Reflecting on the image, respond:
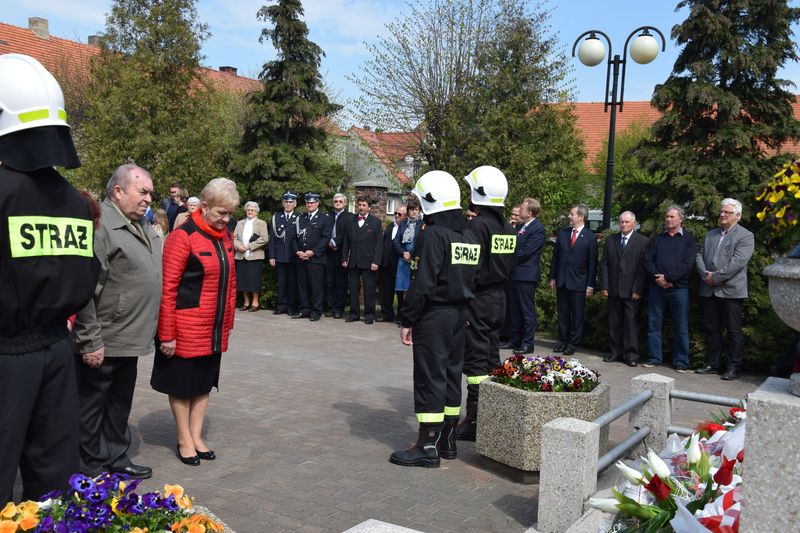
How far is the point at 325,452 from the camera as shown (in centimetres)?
630

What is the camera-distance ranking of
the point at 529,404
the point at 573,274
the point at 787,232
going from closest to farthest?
the point at 787,232 < the point at 529,404 < the point at 573,274

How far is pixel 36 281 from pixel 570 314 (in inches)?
378

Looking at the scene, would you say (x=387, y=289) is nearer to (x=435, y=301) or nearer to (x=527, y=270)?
(x=527, y=270)

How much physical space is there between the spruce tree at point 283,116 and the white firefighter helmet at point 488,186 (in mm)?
12328

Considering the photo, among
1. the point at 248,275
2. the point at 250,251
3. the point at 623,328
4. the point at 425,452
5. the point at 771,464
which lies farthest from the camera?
the point at 248,275

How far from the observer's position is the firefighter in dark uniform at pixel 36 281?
10.4 feet

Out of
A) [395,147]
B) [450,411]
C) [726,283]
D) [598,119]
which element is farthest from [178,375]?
[598,119]

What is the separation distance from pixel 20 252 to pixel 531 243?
356 inches

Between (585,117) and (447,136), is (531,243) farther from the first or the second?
(585,117)

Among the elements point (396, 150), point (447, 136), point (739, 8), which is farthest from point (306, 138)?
point (739, 8)

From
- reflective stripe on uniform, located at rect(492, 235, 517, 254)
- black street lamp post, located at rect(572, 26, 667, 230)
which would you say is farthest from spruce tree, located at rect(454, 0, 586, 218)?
reflective stripe on uniform, located at rect(492, 235, 517, 254)

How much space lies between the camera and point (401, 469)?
19.5 feet

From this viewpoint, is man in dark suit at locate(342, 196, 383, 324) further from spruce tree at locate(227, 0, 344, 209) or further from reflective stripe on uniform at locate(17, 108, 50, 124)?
reflective stripe on uniform at locate(17, 108, 50, 124)

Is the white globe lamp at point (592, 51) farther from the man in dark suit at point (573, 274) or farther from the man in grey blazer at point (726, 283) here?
the man in grey blazer at point (726, 283)
